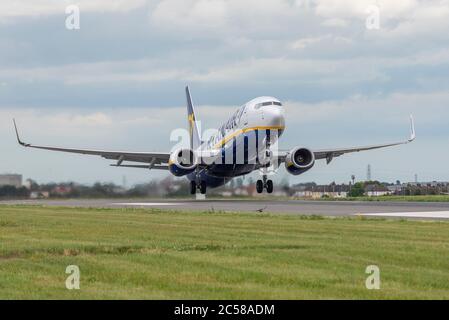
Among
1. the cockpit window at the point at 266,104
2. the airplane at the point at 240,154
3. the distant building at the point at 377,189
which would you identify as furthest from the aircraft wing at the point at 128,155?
the distant building at the point at 377,189

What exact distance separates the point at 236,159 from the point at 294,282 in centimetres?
4563

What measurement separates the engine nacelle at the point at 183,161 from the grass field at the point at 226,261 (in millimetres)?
33305

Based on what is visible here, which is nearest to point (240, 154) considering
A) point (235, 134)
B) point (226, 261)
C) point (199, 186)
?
point (235, 134)

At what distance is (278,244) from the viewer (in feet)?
68.2

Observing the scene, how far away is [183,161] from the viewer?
61.2 m

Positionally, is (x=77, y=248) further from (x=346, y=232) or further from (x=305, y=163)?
(x=305, y=163)

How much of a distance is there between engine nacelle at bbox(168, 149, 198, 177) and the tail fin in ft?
57.1

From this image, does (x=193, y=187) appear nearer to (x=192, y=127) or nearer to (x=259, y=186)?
(x=259, y=186)

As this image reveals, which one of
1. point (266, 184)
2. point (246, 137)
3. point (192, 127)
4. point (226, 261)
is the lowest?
point (226, 261)

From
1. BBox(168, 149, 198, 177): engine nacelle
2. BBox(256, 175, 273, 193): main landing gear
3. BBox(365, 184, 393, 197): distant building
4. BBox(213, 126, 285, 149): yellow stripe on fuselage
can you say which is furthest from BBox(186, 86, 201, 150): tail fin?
BBox(365, 184, 393, 197): distant building

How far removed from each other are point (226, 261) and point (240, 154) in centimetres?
4215
